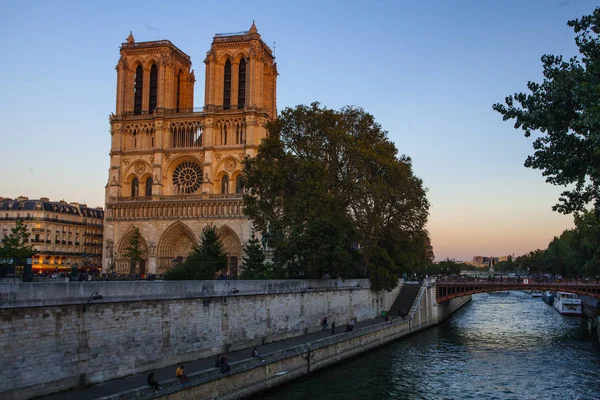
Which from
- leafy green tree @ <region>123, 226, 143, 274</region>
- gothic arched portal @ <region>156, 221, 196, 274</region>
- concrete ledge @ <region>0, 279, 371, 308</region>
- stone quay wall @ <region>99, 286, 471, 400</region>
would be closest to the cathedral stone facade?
gothic arched portal @ <region>156, 221, 196, 274</region>

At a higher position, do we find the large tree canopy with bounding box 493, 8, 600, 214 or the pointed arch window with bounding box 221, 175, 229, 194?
the pointed arch window with bounding box 221, 175, 229, 194

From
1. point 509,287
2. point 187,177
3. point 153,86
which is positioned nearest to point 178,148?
point 187,177

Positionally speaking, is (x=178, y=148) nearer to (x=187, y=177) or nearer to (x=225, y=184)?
(x=187, y=177)

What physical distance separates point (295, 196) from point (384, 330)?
968 centimetres

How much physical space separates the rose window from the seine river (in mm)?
33479

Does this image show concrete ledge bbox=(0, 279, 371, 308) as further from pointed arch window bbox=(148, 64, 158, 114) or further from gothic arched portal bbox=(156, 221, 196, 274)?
pointed arch window bbox=(148, 64, 158, 114)

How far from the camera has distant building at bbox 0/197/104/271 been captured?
231ft

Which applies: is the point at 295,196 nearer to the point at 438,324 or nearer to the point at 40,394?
the point at 438,324

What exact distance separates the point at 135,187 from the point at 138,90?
1134 cm

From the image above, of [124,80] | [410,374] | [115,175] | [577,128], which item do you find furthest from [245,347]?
[124,80]

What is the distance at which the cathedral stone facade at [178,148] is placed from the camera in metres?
65.5

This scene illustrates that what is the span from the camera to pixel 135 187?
2746 inches

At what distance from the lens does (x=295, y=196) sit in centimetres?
3881

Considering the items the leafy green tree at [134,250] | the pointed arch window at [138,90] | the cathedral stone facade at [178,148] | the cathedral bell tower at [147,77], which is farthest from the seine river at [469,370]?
the pointed arch window at [138,90]
